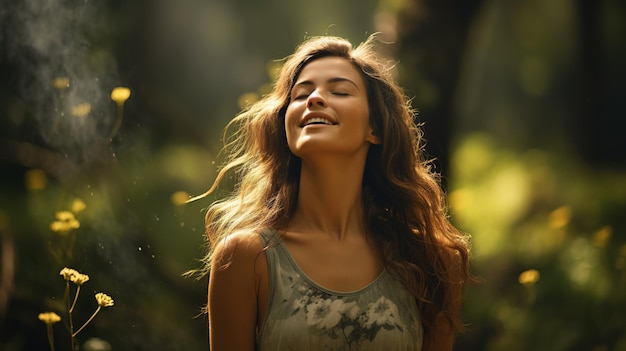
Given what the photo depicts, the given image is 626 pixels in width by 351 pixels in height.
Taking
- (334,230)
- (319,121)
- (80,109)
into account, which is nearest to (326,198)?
(334,230)

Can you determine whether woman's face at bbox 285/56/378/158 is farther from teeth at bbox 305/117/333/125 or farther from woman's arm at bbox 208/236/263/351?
woman's arm at bbox 208/236/263/351

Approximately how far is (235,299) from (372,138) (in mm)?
529

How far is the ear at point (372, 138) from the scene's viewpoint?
223 centimetres

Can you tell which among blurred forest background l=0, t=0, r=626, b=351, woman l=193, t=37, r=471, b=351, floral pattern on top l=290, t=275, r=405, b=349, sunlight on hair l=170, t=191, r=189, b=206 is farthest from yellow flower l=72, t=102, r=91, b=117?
floral pattern on top l=290, t=275, r=405, b=349

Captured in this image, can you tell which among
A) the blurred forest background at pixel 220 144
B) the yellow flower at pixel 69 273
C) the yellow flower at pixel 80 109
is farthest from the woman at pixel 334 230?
the yellow flower at pixel 80 109

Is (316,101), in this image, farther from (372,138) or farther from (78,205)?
(78,205)

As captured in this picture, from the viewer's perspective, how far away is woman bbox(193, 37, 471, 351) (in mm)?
2051

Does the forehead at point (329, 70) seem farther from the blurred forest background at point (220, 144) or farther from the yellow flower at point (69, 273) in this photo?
the yellow flower at point (69, 273)

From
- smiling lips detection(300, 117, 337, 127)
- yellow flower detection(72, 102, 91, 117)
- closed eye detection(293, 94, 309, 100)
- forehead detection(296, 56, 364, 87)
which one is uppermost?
forehead detection(296, 56, 364, 87)

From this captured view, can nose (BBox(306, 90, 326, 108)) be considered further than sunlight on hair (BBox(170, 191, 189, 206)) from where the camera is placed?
No

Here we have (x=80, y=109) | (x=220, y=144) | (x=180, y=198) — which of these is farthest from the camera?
(x=220, y=144)

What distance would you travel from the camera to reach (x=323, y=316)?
6.63 feet

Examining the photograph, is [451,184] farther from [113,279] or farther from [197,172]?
[113,279]

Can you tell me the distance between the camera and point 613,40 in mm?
4102
